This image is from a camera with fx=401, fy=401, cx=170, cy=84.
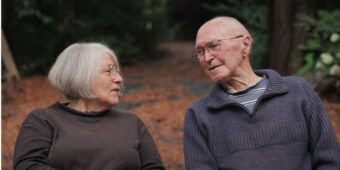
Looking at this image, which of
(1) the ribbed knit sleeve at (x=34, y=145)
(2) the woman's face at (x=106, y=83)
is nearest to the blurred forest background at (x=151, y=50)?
(2) the woman's face at (x=106, y=83)

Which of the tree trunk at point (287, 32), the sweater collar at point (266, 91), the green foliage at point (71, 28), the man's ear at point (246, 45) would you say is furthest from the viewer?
the green foliage at point (71, 28)

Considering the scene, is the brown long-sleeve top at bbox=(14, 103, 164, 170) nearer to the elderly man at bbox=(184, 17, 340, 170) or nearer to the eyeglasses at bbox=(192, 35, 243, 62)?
the elderly man at bbox=(184, 17, 340, 170)

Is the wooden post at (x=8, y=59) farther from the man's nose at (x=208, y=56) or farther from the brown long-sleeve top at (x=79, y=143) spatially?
the man's nose at (x=208, y=56)

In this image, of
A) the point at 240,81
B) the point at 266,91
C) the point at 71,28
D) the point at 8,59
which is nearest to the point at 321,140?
the point at 266,91

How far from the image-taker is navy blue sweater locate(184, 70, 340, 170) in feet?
6.63

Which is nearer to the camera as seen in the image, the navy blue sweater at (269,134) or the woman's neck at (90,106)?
the navy blue sweater at (269,134)

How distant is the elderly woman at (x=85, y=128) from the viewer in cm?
211

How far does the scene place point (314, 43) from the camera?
5086 millimetres

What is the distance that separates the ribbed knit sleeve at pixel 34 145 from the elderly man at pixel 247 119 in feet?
2.46

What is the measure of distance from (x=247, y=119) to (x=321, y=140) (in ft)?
1.25

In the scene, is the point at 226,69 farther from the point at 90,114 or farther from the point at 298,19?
the point at 298,19

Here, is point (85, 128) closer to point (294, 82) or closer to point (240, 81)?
point (240, 81)

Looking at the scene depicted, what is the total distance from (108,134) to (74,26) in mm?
7014

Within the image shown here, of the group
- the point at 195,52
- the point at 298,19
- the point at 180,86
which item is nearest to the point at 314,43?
the point at 298,19
